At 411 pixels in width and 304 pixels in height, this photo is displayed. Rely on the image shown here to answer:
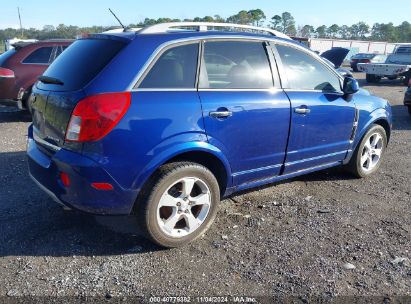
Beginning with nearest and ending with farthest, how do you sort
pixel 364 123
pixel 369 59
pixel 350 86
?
1. pixel 350 86
2. pixel 364 123
3. pixel 369 59

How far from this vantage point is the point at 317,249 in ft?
11.6

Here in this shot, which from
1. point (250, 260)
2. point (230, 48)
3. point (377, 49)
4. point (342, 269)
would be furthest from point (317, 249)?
point (377, 49)

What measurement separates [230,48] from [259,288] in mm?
2144

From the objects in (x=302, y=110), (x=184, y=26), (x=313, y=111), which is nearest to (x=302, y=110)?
(x=302, y=110)

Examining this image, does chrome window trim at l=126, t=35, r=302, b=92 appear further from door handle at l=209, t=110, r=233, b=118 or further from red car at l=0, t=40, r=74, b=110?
red car at l=0, t=40, r=74, b=110

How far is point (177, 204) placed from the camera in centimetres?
347

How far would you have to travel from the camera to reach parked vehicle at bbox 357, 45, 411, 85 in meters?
17.4

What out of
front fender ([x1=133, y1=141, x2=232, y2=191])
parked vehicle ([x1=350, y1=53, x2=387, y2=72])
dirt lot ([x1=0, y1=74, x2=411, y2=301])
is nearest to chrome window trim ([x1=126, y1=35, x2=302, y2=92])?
front fender ([x1=133, y1=141, x2=232, y2=191])

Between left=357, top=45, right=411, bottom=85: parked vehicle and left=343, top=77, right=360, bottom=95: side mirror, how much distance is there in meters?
14.6

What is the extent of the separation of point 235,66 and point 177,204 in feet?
4.58

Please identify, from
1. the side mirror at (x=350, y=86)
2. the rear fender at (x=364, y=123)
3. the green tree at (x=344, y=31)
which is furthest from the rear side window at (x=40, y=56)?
the green tree at (x=344, y=31)

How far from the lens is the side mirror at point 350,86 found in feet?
15.1

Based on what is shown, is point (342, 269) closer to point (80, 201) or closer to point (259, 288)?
point (259, 288)

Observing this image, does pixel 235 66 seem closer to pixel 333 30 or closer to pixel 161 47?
pixel 161 47
